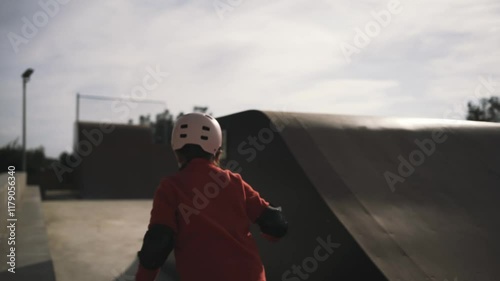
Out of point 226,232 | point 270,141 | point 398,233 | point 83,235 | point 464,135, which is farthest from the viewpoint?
point 83,235

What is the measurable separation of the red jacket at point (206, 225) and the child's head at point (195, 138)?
114mm

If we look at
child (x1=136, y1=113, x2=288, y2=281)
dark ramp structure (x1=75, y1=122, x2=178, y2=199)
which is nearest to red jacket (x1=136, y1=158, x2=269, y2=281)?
child (x1=136, y1=113, x2=288, y2=281)

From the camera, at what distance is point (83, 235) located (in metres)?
8.91

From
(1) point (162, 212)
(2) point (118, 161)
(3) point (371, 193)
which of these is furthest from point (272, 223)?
(2) point (118, 161)

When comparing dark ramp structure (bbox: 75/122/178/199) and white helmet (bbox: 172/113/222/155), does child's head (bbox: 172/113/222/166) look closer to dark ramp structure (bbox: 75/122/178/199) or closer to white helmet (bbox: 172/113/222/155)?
white helmet (bbox: 172/113/222/155)

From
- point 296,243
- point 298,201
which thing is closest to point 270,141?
point 298,201

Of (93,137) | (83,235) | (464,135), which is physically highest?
(464,135)

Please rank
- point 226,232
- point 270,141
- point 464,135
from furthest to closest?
point 464,135 < point 270,141 < point 226,232

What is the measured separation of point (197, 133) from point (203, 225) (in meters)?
0.52

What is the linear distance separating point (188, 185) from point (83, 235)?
7746mm

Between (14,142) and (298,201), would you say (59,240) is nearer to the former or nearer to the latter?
(298,201)

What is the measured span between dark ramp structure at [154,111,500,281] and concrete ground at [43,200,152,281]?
2573mm

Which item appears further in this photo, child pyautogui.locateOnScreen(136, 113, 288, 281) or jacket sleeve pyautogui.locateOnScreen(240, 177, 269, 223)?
jacket sleeve pyautogui.locateOnScreen(240, 177, 269, 223)

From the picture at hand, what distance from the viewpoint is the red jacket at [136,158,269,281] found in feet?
6.72
